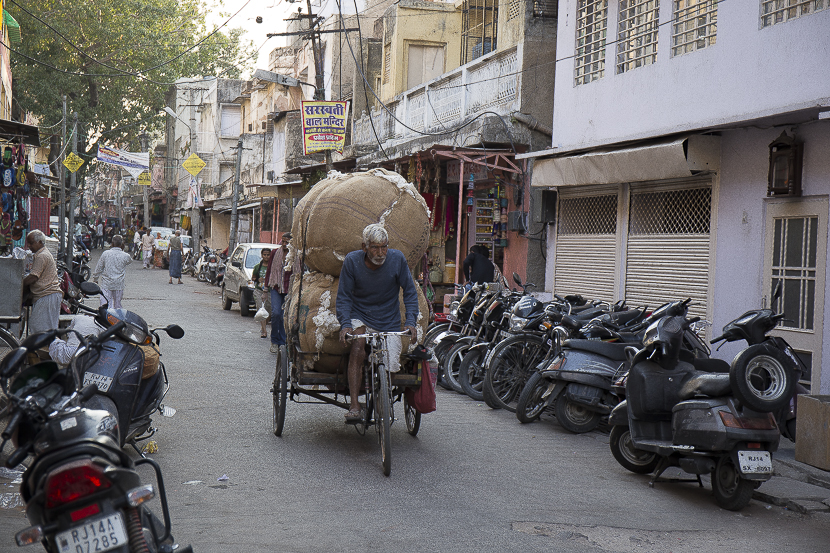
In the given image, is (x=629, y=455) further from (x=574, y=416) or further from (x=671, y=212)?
(x=671, y=212)

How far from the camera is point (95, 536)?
10.5 feet

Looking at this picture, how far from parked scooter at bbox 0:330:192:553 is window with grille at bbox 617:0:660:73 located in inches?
424

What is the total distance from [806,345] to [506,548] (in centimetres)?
583

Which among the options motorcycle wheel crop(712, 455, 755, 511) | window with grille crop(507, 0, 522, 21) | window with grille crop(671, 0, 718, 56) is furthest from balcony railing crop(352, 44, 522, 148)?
motorcycle wheel crop(712, 455, 755, 511)

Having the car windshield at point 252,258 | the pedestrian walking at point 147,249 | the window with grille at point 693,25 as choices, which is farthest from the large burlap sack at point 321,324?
the pedestrian walking at point 147,249

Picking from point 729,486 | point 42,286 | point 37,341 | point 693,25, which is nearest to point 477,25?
point 693,25

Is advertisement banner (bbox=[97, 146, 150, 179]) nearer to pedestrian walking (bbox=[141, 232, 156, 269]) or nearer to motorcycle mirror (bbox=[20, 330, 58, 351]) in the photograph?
pedestrian walking (bbox=[141, 232, 156, 269])

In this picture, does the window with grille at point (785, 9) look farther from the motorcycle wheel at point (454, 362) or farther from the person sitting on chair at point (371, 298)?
the person sitting on chair at point (371, 298)

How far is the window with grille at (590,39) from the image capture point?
13961 millimetres

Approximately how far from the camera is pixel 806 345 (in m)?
9.42

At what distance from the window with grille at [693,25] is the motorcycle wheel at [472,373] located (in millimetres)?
4909

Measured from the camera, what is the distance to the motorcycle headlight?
33.8 ft

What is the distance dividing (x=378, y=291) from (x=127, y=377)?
2.11m

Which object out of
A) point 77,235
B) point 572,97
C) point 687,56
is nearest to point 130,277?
point 77,235
